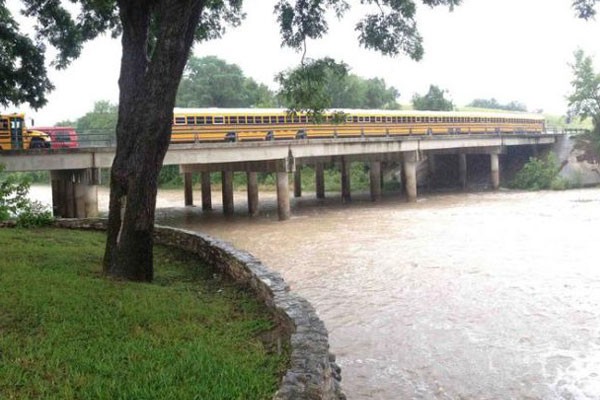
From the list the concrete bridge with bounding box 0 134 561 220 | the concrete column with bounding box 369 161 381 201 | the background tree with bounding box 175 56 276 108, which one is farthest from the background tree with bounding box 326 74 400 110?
the concrete column with bounding box 369 161 381 201

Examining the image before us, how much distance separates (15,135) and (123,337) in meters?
17.8

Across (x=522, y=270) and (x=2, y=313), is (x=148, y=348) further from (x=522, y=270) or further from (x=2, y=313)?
(x=522, y=270)

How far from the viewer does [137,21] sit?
9469mm

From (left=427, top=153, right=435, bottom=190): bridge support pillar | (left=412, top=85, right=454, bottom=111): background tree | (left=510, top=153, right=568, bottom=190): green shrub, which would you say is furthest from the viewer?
(left=412, top=85, right=454, bottom=111): background tree

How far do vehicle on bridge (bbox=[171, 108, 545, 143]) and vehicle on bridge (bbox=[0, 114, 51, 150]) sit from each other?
255 inches

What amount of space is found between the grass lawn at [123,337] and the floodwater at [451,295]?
215 centimetres

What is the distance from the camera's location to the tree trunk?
8.66 metres

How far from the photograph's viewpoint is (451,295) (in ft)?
40.2

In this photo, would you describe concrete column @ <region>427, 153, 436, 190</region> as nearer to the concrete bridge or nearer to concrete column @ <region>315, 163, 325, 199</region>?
the concrete bridge

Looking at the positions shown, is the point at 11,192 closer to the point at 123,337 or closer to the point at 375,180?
the point at 123,337

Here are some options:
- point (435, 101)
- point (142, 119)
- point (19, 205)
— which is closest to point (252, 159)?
point (19, 205)

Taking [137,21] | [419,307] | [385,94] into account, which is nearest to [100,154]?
[137,21]

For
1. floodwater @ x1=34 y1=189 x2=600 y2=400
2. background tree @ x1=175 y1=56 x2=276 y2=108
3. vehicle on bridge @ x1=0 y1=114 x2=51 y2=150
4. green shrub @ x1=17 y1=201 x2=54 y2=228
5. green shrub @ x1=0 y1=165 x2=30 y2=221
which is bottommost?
floodwater @ x1=34 y1=189 x2=600 y2=400

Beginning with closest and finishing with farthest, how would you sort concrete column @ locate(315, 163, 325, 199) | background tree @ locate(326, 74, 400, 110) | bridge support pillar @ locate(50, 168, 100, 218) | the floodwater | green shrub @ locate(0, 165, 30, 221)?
the floodwater → green shrub @ locate(0, 165, 30, 221) → bridge support pillar @ locate(50, 168, 100, 218) → concrete column @ locate(315, 163, 325, 199) → background tree @ locate(326, 74, 400, 110)
